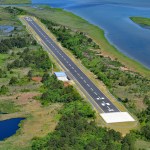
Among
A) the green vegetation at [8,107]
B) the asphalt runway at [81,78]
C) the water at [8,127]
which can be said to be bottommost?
the water at [8,127]

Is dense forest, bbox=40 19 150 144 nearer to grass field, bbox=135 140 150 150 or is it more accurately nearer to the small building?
grass field, bbox=135 140 150 150

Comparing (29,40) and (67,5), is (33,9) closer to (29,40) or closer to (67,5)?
(67,5)

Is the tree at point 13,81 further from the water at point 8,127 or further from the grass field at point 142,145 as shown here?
the grass field at point 142,145

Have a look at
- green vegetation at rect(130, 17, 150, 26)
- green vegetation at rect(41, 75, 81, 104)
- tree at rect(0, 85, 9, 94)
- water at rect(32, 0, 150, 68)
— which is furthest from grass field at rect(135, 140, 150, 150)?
green vegetation at rect(130, 17, 150, 26)

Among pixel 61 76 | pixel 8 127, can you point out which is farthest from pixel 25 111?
pixel 61 76

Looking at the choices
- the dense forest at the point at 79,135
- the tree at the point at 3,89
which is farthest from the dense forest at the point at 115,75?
the tree at the point at 3,89

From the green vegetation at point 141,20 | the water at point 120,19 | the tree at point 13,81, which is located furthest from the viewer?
the green vegetation at point 141,20

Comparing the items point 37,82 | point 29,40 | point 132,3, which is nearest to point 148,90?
point 37,82
